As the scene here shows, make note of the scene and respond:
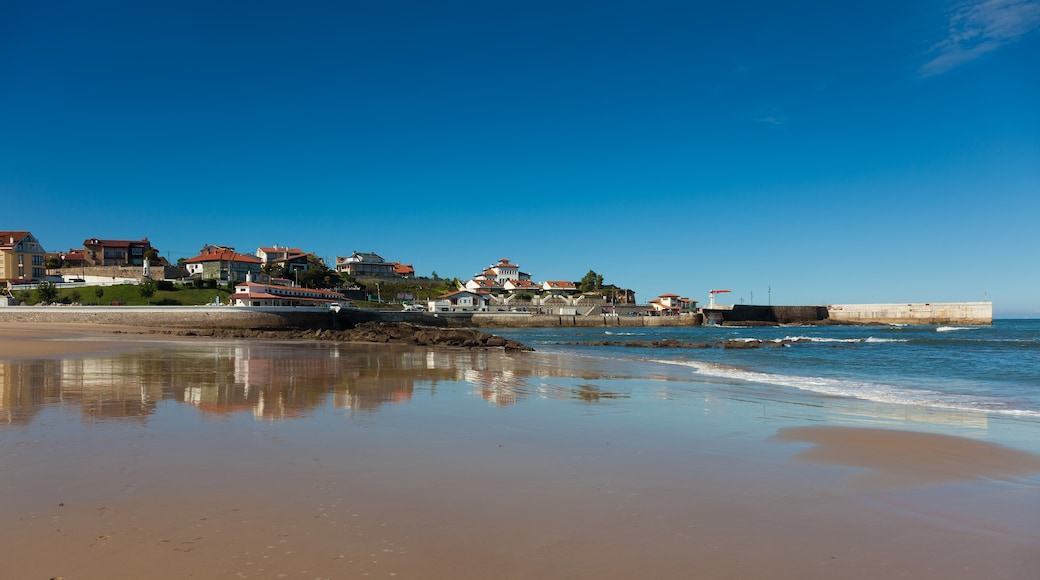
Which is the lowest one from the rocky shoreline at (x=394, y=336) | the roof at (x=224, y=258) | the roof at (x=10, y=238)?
the rocky shoreline at (x=394, y=336)

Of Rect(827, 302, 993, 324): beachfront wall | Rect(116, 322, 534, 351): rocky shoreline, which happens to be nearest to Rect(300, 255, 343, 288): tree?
Rect(116, 322, 534, 351): rocky shoreline

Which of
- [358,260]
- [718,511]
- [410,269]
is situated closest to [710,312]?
[410,269]

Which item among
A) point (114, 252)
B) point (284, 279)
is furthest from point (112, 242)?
point (284, 279)

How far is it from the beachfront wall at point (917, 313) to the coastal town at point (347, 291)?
155 mm

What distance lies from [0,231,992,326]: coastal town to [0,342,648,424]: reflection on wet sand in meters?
32.3

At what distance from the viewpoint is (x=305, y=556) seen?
3.85m

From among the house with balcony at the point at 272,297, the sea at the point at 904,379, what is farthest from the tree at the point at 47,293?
the sea at the point at 904,379

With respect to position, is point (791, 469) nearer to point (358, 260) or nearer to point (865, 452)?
point (865, 452)

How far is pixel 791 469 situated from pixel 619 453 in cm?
197

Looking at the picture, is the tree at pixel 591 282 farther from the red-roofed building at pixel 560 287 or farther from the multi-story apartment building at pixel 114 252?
the multi-story apartment building at pixel 114 252

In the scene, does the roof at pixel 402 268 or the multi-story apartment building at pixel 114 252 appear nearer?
the multi-story apartment building at pixel 114 252

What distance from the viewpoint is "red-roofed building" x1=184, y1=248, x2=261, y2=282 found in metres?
79.7

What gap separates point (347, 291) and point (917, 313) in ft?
308

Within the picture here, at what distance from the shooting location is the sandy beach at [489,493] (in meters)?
3.95
